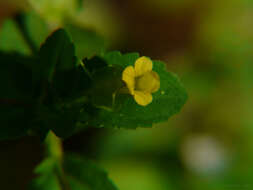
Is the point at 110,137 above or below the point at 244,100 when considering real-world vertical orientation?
below

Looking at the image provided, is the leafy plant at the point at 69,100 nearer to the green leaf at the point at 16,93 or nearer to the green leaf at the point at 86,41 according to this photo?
the green leaf at the point at 16,93

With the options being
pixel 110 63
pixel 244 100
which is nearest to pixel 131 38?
pixel 244 100

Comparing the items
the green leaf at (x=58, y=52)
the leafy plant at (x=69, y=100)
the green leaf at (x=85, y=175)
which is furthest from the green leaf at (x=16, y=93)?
the green leaf at (x=85, y=175)

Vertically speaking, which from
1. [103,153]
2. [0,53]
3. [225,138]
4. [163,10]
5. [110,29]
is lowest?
[0,53]

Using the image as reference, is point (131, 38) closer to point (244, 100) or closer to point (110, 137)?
point (110, 137)

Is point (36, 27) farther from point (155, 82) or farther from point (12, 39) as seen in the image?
point (155, 82)

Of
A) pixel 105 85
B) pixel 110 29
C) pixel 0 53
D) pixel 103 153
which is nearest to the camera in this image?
A: pixel 105 85
